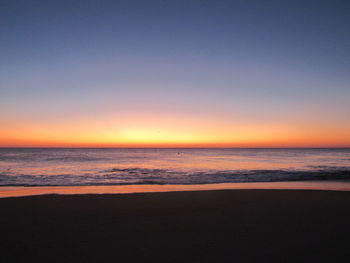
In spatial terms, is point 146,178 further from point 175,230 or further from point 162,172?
point 175,230

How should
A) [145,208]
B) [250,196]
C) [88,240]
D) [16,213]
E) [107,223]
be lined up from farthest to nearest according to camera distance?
[250,196] < [145,208] < [16,213] < [107,223] < [88,240]

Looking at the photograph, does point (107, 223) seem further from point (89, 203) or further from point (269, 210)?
point (269, 210)

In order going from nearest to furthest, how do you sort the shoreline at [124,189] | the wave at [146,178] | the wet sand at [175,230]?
the wet sand at [175,230] → the shoreline at [124,189] → the wave at [146,178]

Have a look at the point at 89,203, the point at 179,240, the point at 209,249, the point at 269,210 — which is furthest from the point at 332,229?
the point at 89,203

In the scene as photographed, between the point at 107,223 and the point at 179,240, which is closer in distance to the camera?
the point at 179,240

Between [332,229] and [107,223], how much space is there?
572cm

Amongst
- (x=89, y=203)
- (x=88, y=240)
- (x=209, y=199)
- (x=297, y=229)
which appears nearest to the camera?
(x=88, y=240)

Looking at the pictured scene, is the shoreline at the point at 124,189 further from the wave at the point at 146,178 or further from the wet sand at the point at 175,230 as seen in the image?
the wet sand at the point at 175,230

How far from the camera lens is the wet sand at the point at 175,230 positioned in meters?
4.37

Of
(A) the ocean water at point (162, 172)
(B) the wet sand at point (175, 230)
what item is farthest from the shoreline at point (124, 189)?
(B) the wet sand at point (175, 230)

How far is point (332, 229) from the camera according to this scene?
564cm

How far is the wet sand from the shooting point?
437 cm

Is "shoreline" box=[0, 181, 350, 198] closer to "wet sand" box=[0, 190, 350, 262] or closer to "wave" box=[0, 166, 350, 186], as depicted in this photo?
"wave" box=[0, 166, 350, 186]

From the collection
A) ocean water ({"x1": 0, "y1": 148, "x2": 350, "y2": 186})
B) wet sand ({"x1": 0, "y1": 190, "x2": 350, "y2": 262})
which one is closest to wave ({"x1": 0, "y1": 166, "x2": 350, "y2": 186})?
ocean water ({"x1": 0, "y1": 148, "x2": 350, "y2": 186})
